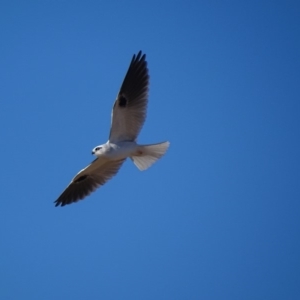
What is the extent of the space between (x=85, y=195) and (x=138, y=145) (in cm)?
158

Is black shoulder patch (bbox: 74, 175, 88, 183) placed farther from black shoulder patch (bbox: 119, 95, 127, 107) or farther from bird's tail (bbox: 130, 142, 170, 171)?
black shoulder patch (bbox: 119, 95, 127, 107)

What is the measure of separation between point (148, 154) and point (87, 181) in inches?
57.2

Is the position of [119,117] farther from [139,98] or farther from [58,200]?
[58,200]

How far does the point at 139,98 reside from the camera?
9.67 m

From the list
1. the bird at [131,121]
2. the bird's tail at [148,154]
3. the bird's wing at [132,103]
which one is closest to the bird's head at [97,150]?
the bird at [131,121]

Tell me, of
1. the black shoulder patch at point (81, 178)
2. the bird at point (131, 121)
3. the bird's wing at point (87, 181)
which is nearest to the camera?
the bird at point (131, 121)

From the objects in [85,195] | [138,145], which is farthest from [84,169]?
[138,145]

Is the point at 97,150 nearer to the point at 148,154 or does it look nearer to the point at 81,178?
the point at 148,154

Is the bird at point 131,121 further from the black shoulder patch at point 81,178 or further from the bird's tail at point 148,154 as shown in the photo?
the black shoulder patch at point 81,178

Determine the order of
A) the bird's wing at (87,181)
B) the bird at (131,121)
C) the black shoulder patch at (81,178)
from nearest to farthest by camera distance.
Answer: the bird at (131,121), the bird's wing at (87,181), the black shoulder patch at (81,178)

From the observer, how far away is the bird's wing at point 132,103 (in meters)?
9.63

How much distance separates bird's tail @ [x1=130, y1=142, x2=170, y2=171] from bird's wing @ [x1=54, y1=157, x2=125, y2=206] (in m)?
0.60

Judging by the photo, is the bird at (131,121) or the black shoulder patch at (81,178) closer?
the bird at (131,121)

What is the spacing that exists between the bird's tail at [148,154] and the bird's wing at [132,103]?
0.25m
